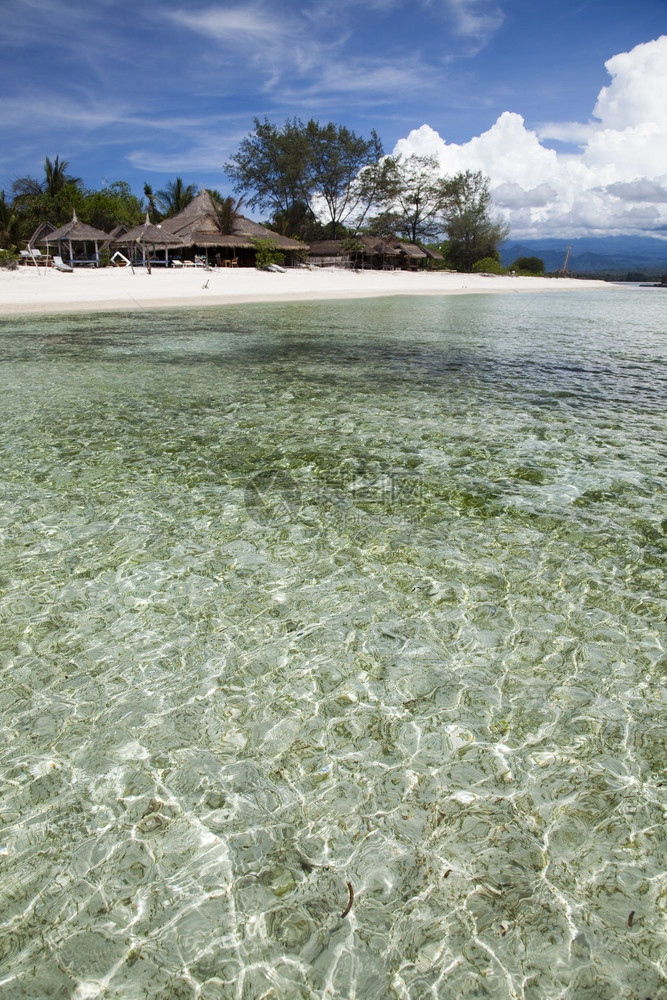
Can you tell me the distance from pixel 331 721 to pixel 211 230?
47087 mm

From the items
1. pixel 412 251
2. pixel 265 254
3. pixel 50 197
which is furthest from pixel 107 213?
pixel 412 251

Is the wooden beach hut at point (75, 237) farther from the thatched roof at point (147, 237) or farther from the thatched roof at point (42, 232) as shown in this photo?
the thatched roof at point (147, 237)

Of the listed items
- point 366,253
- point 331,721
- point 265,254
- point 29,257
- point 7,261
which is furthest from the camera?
point 366,253

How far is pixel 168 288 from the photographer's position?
2850 centimetres

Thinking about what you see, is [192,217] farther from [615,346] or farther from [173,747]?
[173,747]

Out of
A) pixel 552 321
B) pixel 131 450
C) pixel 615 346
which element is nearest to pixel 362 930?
pixel 131 450

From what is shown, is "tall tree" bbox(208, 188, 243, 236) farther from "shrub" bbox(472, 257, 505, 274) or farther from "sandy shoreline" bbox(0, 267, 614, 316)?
"shrub" bbox(472, 257, 505, 274)

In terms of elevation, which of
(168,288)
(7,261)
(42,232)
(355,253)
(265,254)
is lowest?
(168,288)

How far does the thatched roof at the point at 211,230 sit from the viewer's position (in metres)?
40.5

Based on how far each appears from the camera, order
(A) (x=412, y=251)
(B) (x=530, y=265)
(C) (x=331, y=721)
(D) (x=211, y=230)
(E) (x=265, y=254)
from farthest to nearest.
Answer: (B) (x=530, y=265)
(A) (x=412, y=251)
(D) (x=211, y=230)
(E) (x=265, y=254)
(C) (x=331, y=721)

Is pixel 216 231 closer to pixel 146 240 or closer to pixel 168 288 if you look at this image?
pixel 146 240

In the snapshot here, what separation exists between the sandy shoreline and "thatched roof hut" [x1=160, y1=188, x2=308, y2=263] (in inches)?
139

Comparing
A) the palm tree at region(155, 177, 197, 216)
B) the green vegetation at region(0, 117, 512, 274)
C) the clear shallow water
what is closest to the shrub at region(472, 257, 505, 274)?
the green vegetation at region(0, 117, 512, 274)

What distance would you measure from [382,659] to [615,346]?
16.6 m
